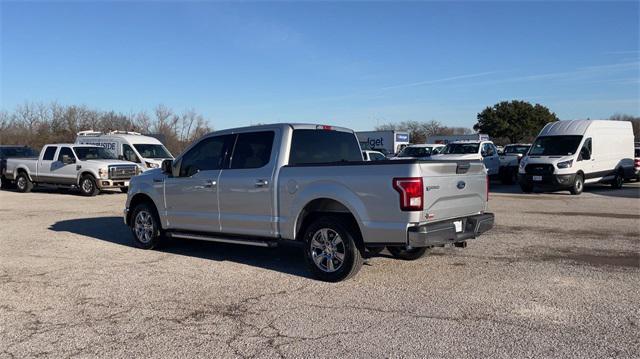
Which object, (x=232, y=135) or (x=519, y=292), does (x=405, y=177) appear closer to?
(x=519, y=292)

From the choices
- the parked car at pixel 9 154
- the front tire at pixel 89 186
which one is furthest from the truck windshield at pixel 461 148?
the parked car at pixel 9 154

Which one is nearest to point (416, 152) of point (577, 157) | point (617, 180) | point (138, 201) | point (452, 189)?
point (617, 180)

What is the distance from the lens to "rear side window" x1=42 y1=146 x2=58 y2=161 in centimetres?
2070

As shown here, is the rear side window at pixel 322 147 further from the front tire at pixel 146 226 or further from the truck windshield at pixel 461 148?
the truck windshield at pixel 461 148

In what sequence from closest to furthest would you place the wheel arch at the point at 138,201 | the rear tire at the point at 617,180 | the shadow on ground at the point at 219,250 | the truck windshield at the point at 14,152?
the shadow on ground at the point at 219,250
the wheel arch at the point at 138,201
the rear tire at the point at 617,180
the truck windshield at the point at 14,152

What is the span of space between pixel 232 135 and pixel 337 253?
8.19 feet

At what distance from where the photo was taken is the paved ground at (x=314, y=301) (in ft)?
15.0

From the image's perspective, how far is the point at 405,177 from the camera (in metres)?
5.95

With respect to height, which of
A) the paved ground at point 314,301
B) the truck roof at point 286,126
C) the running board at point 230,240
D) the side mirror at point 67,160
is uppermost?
the truck roof at point 286,126

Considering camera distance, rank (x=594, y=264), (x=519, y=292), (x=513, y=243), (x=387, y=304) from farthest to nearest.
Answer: (x=513, y=243), (x=594, y=264), (x=519, y=292), (x=387, y=304)

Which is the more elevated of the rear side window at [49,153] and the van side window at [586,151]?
the rear side window at [49,153]

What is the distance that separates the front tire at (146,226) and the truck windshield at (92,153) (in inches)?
476

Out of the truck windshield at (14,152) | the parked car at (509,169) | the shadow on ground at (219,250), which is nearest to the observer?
the shadow on ground at (219,250)

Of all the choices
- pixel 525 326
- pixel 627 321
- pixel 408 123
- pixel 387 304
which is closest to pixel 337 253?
pixel 387 304
